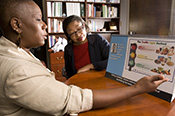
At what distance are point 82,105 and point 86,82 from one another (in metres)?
0.36

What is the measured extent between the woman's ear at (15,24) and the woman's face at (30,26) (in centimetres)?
2

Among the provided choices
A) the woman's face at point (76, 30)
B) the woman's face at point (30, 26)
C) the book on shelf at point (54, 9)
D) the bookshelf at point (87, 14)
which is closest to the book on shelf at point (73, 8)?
the bookshelf at point (87, 14)

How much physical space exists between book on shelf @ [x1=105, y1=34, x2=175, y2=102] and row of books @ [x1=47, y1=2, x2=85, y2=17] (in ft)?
8.63

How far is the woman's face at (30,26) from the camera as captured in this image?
2.04 feet

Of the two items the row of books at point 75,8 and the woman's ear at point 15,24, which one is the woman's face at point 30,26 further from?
the row of books at point 75,8

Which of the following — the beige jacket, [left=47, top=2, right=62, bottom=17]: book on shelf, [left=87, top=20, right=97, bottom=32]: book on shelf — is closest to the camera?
the beige jacket

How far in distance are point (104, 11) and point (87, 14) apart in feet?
1.53

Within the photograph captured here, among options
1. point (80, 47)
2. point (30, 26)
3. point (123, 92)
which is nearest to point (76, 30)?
point (80, 47)

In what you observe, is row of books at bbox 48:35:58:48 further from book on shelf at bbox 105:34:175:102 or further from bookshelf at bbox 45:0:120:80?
book on shelf at bbox 105:34:175:102

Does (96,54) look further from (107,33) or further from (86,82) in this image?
(107,33)

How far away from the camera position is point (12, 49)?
579 mm

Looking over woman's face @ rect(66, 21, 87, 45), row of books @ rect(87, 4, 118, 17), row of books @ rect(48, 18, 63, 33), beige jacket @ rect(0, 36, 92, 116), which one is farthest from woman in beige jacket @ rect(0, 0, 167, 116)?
row of books @ rect(87, 4, 118, 17)

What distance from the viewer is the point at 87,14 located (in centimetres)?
346

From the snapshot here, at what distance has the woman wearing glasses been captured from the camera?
5.08 ft
